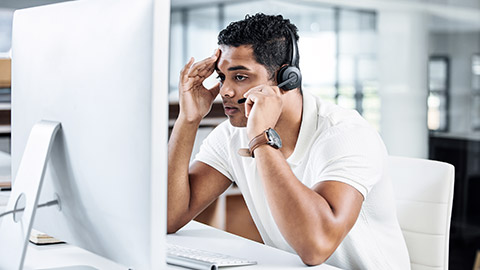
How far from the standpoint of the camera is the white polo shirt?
4.34 ft

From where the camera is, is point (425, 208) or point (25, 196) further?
point (425, 208)

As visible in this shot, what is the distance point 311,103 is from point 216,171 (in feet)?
1.11

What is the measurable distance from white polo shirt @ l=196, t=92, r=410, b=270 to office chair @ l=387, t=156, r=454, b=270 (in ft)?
0.18

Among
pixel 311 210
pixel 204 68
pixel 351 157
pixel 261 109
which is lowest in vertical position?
pixel 311 210

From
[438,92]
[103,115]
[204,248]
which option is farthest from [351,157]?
[438,92]

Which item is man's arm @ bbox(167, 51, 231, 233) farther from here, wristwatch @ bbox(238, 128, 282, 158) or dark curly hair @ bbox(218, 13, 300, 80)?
wristwatch @ bbox(238, 128, 282, 158)

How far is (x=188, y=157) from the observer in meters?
1.61

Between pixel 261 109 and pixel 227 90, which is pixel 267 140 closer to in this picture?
pixel 261 109

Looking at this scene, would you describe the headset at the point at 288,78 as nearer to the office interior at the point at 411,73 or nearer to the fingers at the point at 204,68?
the fingers at the point at 204,68

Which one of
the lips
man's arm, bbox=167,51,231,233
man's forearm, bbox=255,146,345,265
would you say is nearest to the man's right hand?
man's arm, bbox=167,51,231,233

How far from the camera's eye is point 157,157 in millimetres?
785

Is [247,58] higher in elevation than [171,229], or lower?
higher

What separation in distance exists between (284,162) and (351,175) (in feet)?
0.48

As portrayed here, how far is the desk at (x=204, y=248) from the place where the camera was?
1.18m
